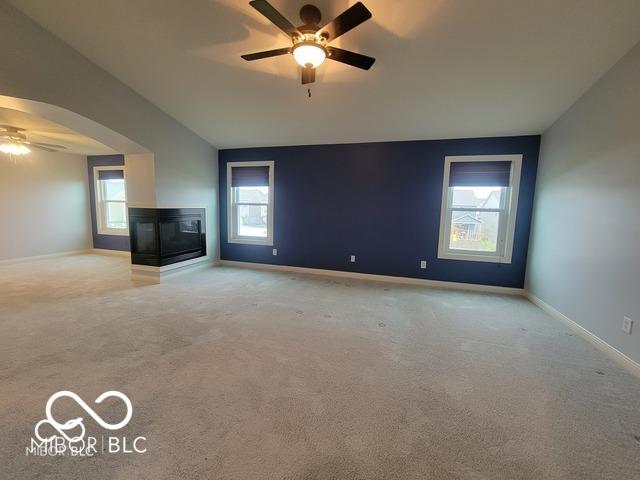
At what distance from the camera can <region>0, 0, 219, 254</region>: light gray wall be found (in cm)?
256

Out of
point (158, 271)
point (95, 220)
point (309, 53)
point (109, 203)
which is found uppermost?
point (309, 53)

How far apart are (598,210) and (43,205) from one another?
30.6 ft

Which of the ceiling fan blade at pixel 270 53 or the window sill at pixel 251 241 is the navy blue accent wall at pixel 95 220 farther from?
the ceiling fan blade at pixel 270 53

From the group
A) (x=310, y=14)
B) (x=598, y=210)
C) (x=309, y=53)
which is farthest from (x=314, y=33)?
(x=598, y=210)

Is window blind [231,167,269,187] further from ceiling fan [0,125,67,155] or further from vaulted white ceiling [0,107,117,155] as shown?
ceiling fan [0,125,67,155]

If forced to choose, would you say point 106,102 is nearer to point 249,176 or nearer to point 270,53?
point 249,176

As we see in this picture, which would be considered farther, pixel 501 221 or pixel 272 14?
pixel 501 221

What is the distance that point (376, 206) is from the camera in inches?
181

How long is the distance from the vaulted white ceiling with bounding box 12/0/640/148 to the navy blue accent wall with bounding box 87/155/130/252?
11.3 feet

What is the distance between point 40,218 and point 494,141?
888 centimetres

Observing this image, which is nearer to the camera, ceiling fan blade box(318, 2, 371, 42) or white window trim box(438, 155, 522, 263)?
ceiling fan blade box(318, 2, 371, 42)

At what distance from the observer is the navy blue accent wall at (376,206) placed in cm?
409

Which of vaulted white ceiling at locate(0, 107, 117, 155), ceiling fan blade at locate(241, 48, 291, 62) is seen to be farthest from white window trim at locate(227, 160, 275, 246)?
ceiling fan blade at locate(241, 48, 291, 62)

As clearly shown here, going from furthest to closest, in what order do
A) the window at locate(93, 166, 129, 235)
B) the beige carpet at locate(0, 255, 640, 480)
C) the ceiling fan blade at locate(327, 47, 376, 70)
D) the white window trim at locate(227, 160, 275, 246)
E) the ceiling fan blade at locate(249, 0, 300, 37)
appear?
1. the window at locate(93, 166, 129, 235)
2. the white window trim at locate(227, 160, 275, 246)
3. the ceiling fan blade at locate(327, 47, 376, 70)
4. the ceiling fan blade at locate(249, 0, 300, 37)
5. the beige carpet at locate(0, 255, 640, 480)
